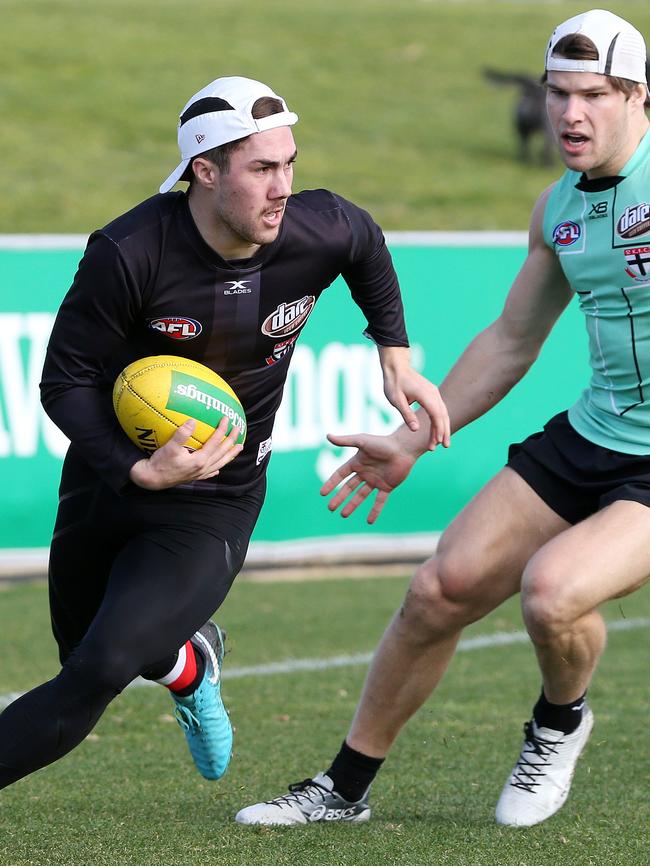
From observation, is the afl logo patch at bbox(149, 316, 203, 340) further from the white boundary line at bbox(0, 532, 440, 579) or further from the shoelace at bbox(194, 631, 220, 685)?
the white boundary line at bbox(0, 532, 440, 579)

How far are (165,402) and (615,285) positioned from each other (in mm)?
1555

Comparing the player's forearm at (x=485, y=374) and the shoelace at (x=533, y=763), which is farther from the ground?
the player's forearm at (x=485, y=374)

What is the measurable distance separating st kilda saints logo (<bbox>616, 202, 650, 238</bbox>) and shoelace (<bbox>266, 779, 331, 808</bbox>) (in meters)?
2.16

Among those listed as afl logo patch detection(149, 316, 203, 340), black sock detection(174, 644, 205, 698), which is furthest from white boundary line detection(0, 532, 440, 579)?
afl logo patch detection(149, 316, 203, 340)

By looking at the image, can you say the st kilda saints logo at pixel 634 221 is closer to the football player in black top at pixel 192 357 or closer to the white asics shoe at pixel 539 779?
the football player in black top at pixel 192 357

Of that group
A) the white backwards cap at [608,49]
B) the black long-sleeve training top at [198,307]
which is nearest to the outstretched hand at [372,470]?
the black long-sleeve training top at [198,307]

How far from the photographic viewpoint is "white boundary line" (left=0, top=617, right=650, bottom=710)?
7.77m

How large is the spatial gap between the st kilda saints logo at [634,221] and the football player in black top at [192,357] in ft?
2.63

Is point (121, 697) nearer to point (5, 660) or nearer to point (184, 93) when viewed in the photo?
point (5, 660)

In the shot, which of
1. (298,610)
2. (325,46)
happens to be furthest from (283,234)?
(325,46)

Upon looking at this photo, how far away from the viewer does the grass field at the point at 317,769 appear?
464 cm

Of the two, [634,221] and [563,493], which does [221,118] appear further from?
[563,493]

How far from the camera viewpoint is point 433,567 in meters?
4.91

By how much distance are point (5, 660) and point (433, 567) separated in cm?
390
